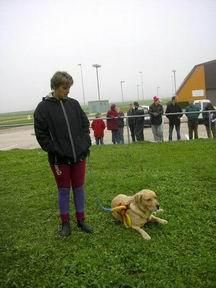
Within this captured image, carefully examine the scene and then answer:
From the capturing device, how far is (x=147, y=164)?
10062mm

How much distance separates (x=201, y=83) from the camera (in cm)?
5644

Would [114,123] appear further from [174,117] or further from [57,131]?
[57,131]

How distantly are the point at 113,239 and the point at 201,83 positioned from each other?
5365 cm

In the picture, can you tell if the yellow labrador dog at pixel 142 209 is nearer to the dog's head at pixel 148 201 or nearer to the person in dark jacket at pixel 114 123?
the dog's head at pixel 148 201

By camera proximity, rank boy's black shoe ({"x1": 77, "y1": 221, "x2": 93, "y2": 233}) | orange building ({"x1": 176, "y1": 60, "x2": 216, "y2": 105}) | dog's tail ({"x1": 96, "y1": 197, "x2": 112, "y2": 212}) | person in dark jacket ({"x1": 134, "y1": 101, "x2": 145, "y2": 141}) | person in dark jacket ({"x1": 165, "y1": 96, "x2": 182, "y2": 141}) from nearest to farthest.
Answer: boy's black shoe ({"x1": 77, "y1": 221, "x2": 93, "y2": 233})
dog's tail ({"x1": 96, "y1": 197, "x2": 112, "y2": 212})
person in dark jacket ({"x1": 165, "y1": 96, "x2": 182, "y2": 141})
person in dark jacket ({"x1": 134, "y1": 101, "x2": 145, "y2": 141})
orange building ({"x1": 176, "y1": 60, "x2": 216, "y2": 105})

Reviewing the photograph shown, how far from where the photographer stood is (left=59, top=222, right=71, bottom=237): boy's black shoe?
17.1 feet

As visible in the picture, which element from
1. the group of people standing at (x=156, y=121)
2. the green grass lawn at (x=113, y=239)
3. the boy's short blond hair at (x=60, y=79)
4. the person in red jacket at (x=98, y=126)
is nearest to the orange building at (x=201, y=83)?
the group of people standing at (x=156, y=121)

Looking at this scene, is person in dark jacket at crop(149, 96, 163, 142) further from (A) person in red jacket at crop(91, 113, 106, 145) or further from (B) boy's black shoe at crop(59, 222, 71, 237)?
(B) boy's black shoe at crop(59, 222, 71, 237)

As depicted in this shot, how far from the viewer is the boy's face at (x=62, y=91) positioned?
5000 mm

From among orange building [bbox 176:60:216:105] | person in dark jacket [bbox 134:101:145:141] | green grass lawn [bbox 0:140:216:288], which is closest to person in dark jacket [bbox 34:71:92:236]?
green grass lawn [bbox 0:140:216:288]

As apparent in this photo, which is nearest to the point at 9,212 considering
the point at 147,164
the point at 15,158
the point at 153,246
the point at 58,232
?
the point at 58,232

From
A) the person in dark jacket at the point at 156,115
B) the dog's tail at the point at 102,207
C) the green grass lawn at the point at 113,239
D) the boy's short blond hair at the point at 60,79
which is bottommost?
the green grass lawn at the point at 113,239

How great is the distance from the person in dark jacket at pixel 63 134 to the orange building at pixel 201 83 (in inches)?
2034

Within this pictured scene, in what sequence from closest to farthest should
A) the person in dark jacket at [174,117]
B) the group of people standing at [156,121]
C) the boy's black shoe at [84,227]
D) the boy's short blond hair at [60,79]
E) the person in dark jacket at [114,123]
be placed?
1. the boy's short blond hair at [60,79]
2. the boy's black shoe at [84,227]
3. the group of people standing at [156,121]
4. the person in dark jacket at [174,117]
5. the person in dark jacket at [114,123]
